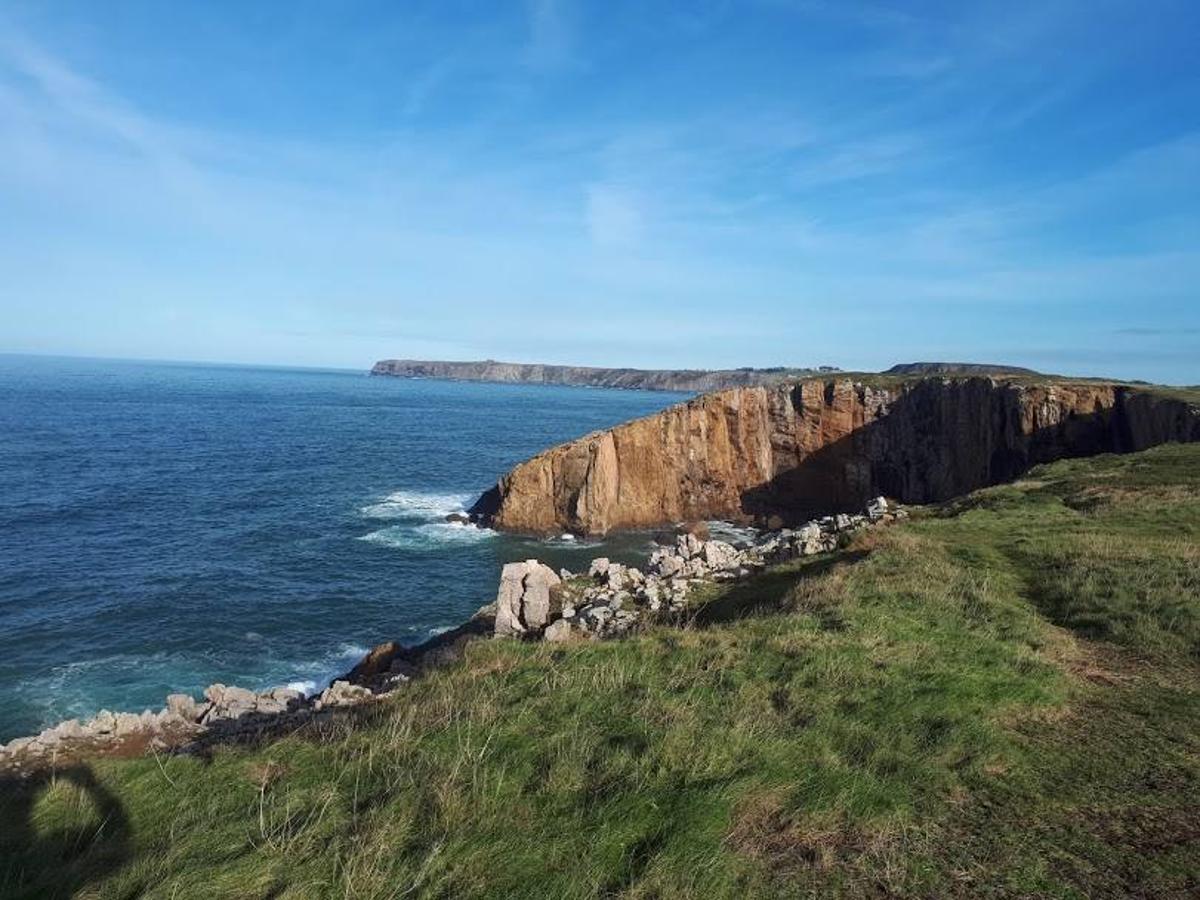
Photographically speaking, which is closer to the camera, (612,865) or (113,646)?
(612,865)

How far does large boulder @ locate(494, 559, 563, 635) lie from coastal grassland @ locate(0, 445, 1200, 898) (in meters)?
8.90

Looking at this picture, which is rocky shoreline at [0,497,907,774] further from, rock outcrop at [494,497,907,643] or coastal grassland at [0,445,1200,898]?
coastal grassland at [0,445,1200,898]

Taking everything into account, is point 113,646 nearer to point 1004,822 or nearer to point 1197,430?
point 1004,822

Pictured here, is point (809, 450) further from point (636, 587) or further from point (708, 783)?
point (708, 783)

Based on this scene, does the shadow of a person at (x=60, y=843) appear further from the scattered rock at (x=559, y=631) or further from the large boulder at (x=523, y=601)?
the large boulder at (x=523, y=601)

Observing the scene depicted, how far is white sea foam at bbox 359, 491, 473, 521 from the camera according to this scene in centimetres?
5518

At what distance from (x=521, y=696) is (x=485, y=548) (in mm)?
38777

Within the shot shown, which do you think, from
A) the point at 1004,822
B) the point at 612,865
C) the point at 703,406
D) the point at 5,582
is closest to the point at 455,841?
the point at 612,865

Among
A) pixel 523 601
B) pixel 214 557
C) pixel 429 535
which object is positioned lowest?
pixel 214 557

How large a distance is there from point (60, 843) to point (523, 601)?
16.1 meters

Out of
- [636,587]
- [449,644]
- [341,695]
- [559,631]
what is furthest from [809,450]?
[341,695]

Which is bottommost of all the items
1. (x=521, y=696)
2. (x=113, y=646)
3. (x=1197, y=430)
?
(x=113, y=646)

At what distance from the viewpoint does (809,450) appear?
2406 inches

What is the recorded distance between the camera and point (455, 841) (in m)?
6.29
